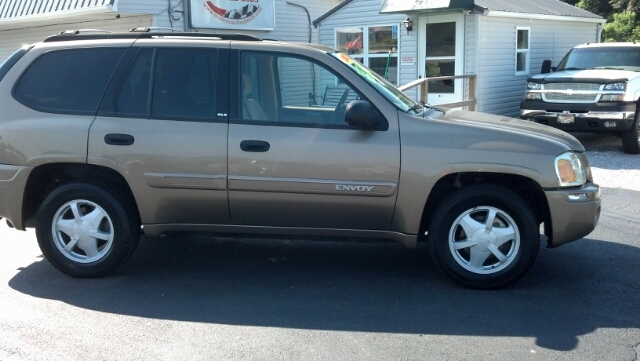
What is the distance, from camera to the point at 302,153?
5035 mm

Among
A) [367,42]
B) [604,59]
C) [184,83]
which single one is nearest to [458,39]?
[367,42]

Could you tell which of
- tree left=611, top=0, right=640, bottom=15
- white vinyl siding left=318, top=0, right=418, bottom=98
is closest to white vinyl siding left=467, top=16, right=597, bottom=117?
white vinyl siding left=318, top=0, right=418, bottom=98

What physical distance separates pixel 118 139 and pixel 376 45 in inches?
460

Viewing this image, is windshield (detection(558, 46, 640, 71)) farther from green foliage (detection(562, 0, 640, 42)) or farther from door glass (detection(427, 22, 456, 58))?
green foliage (detection(562, 0, 640, 42))

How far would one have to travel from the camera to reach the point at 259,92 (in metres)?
5.25

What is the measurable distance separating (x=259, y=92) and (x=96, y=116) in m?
1.28

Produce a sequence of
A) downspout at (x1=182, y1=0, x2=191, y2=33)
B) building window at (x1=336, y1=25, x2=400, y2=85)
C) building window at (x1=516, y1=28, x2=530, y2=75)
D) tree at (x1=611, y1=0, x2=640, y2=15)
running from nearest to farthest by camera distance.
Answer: downspout at (x1=182, y1=0, x2=191, y2=33)
building window at (x1=516, y1=28, x2=530, y2=75)
building window at (x1=336, y1=25, x2=400, y2=85)
tree at (x1=611, y1=0, x2=640, y2=15)

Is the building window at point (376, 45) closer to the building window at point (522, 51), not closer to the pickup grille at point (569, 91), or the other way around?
the building window at point (522, 51)

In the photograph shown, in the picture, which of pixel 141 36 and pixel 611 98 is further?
pixel 611 98

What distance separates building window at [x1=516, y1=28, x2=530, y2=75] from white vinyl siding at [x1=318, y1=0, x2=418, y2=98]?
7.92 ft

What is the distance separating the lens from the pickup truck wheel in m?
11.3

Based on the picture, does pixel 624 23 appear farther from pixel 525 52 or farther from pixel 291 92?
pixel 291 92

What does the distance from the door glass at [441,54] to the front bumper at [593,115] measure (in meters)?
3.27

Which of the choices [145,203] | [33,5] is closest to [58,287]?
[145,203]
